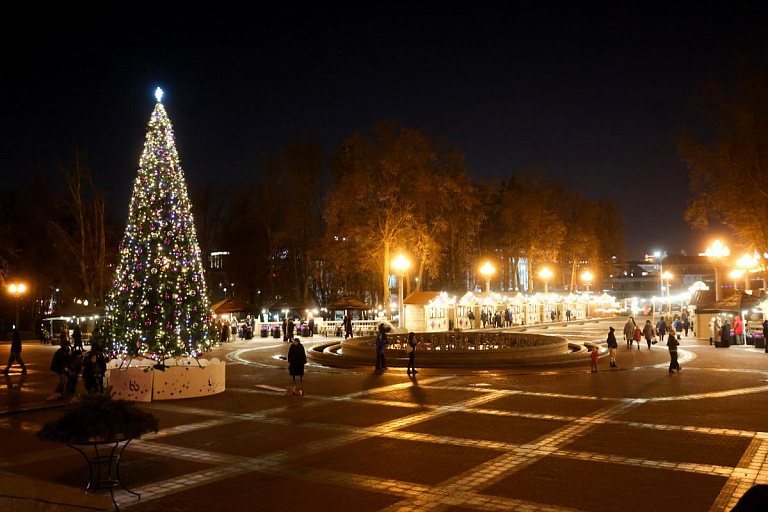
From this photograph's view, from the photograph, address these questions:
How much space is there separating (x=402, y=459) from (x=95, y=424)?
4336 mm

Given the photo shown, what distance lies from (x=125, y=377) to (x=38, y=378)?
7263 millimetres

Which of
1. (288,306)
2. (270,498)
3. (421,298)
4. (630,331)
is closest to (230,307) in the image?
(288,306)

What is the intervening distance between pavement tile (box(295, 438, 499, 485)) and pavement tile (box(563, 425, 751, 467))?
1.84 metres

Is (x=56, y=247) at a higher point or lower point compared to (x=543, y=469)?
higher

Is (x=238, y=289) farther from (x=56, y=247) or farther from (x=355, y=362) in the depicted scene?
(x=355, y=362)

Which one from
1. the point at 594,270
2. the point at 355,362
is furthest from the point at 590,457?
the point at 594,270

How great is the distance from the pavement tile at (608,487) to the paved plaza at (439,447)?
1.0 inches

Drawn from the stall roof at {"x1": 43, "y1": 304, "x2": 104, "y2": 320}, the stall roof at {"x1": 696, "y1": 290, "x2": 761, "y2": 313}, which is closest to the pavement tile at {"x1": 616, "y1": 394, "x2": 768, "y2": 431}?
the stall roof at {"x1": 696, "y1": 290, "x2": 761, "y2": 313}

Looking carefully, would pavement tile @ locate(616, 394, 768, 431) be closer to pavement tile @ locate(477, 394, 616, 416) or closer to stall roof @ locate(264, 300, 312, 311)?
pavement tile @ locate(477, 394, 616, 416)

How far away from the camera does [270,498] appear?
797 centimetres

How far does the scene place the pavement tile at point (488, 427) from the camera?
11469 mm

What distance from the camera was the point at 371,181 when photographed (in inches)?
1687

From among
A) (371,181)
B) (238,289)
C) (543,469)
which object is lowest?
(543,469)

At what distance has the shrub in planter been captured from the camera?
7.65m
